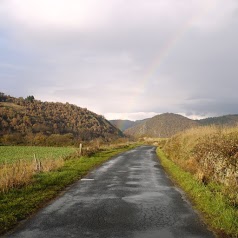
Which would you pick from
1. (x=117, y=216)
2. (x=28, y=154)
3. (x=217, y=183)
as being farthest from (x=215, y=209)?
(x=28, y=154)

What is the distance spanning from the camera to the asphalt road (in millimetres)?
7676

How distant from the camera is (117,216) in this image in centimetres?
929

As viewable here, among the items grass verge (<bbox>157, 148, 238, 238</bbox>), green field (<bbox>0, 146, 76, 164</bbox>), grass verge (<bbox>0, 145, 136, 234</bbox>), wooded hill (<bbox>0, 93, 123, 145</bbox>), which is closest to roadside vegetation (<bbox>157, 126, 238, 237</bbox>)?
grass verge (<bbox>157, 148, 238, 238</bbox>)

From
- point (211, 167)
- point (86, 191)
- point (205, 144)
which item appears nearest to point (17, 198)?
point (86, 191)

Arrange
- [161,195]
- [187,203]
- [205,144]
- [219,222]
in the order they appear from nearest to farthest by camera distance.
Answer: [219,222] → [187,203] → [161,195] → [205,144]

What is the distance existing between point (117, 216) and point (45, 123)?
12540 centimetres

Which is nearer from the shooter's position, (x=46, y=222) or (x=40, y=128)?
(x=46, y=222)

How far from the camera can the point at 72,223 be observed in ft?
27.9

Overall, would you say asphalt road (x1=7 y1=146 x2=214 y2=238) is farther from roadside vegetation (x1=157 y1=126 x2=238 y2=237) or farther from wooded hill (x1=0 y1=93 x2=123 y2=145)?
wooded hill (x1=0 y1=93 x2=123 y2=145)

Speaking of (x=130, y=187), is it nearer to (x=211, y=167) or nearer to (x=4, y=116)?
(x=211, y=167)

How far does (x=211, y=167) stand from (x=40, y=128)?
361ft

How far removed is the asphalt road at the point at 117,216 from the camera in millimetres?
7676

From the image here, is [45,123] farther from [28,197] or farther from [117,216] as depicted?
[117,216]

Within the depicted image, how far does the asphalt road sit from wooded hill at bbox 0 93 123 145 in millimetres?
75118
